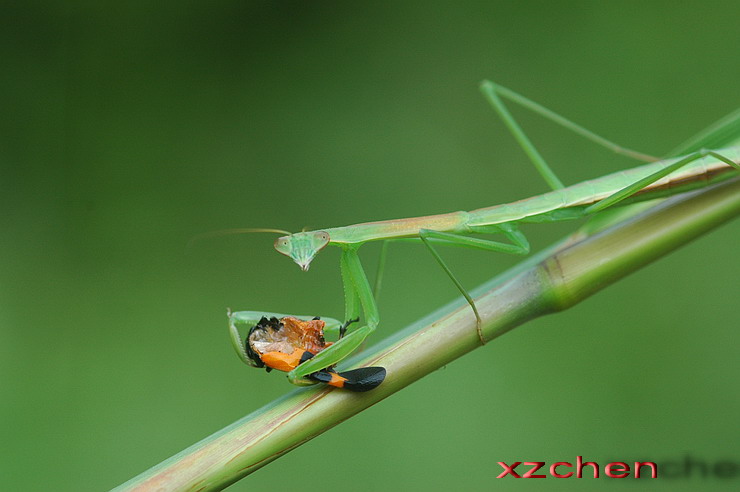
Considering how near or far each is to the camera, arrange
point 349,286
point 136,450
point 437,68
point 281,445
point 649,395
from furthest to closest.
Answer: point 437,68, point 136,450, point 649,395, point 349,286, point 281,445

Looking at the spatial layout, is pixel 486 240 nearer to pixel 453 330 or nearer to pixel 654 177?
pixel 654 177

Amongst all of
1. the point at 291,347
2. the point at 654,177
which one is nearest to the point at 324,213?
the point at 654,177

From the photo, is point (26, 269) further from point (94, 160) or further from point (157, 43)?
point (157, 43)

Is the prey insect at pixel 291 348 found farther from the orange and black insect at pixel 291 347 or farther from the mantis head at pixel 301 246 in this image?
the mantis head at pixel 301 246

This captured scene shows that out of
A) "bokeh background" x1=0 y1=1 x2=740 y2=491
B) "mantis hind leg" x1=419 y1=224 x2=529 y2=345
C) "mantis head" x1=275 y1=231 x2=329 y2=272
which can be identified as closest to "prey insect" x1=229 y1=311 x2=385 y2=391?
"mantis head" x1=275 y1=231 x2=329 y2=272

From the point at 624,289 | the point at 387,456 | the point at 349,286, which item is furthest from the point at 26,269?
the point at 624,289

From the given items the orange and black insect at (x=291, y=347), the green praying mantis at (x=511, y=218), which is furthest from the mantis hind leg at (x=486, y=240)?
the orange and black insect at (x=291, y=347)
